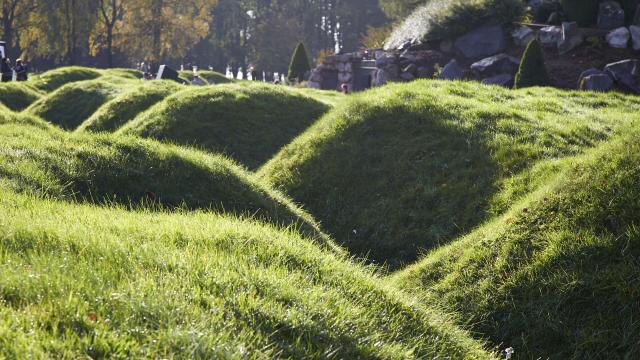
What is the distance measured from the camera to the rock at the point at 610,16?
24.7 meters

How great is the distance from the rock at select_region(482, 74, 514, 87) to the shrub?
16.9ft

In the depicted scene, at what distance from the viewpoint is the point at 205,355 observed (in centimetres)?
376

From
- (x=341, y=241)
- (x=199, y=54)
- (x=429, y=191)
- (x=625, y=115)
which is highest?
(x=199, y=54)

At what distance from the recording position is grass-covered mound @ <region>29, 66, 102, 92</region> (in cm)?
3547

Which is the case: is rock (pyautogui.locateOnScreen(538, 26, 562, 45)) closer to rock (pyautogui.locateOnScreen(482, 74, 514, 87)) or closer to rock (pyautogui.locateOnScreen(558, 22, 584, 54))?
rock (pyautogui.locateOnScreen(558, 22, 584, 54))

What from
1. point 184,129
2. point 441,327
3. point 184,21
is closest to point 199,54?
point 184,21

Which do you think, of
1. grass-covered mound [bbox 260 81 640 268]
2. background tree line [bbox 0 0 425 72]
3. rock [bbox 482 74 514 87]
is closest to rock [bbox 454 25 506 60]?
rock [bbox 482 74 514 87]

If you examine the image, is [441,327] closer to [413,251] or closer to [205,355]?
[205,355]

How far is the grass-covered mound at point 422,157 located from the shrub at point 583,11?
33.4 feet

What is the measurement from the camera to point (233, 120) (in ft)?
61.1

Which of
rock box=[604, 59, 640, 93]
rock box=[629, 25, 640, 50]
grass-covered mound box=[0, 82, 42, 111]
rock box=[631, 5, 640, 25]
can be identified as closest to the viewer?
rock box=[604, 59, 640, 93]

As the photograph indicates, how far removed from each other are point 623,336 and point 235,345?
4.77 meters

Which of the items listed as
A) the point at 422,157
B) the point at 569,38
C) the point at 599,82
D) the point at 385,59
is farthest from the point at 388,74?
the point at 422,157

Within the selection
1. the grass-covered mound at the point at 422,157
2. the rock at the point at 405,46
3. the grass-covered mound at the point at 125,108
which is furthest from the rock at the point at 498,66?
the grass-covered mound at the point at 125,108
